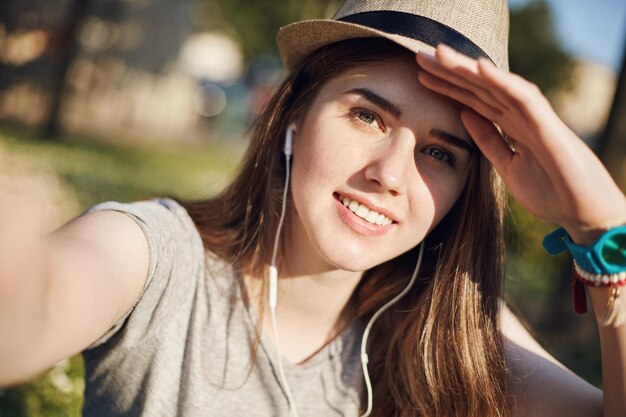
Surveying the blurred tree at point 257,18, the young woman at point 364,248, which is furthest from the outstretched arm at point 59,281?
the blurred tree at point 257,18

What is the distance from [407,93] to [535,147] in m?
0.46

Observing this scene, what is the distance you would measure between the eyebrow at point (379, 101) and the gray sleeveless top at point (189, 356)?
80 cm

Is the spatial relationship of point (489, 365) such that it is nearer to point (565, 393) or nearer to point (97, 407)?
point (565, 393)

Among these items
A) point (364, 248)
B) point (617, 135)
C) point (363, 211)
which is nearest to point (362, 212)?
point (363, 211)

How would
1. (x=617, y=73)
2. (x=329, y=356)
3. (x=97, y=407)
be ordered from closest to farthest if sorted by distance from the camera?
1. (x=97, y=407)
2. (x=329, y=356)
3. (x=617, y=73)

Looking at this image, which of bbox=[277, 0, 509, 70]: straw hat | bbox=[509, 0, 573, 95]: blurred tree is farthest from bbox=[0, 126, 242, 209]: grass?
bbox=[509, 0, 573, 95]: blurred tree

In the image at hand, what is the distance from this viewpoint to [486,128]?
2.24 meters

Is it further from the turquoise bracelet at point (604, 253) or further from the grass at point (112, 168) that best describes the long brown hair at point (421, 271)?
the grass at point (112, 168)

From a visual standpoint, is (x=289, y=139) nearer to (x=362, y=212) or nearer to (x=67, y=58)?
(x=362, y=212)

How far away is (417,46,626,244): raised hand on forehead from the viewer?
6.24ft

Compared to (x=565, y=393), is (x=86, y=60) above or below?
below

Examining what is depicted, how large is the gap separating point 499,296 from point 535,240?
7227 millimetres

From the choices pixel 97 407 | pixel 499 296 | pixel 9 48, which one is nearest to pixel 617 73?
pixel 499 296

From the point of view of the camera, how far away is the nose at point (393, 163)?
2.15 m
